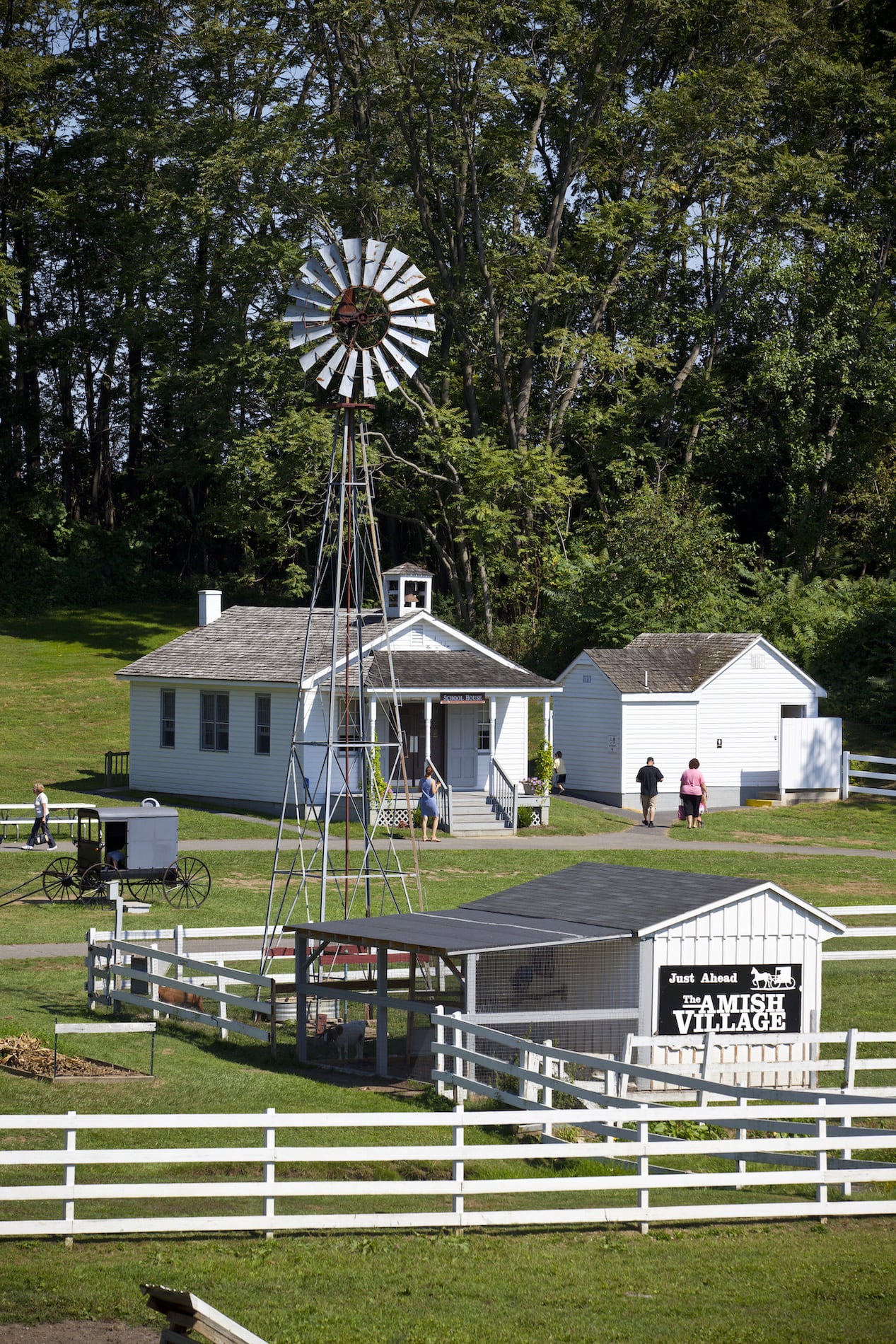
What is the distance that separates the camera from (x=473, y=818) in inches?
1459

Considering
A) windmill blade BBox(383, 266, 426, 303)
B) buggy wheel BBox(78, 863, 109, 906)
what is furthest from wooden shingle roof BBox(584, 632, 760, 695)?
windmill blade BBox(383, 266, 426, 303)

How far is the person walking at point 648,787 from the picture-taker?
37.8 meters

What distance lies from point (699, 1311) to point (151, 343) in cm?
5581

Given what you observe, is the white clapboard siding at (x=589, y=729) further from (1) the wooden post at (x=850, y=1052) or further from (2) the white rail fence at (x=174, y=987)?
(1) the wooden post at (x=850, y=1052)

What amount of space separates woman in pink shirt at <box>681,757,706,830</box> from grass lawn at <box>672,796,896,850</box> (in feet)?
1.12

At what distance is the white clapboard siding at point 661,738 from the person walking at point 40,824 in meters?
15.8

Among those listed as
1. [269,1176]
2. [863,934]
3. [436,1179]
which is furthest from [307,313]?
[269,1176]

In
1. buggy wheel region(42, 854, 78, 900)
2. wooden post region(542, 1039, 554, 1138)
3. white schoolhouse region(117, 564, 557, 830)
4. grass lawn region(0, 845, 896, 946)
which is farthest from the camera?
white schoolhouse region(117, 564, 557, 830)

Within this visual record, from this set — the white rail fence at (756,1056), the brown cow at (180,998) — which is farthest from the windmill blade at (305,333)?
the white rail fence at (756,1056)

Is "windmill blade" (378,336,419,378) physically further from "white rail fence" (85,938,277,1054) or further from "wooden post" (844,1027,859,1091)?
"wooden post" (844,1027,859,1091)

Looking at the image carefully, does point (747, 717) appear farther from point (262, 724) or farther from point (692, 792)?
point (262, 724)

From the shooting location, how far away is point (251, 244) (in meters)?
54.5

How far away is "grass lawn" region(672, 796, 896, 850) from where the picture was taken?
3584 centimetres

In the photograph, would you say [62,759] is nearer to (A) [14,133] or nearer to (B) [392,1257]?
(A) [14,133]
